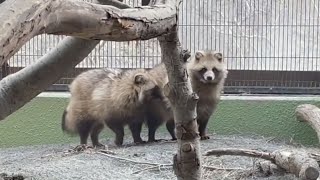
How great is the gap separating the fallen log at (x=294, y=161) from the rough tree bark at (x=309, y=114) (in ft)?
3.89

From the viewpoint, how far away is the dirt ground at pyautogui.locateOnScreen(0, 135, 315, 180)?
13.9ft

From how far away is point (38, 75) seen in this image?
284cm

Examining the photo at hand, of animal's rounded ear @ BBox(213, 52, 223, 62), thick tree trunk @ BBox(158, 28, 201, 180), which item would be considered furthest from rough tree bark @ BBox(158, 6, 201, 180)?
animal's rounded ear @ BBox(213, 52, 223, 62)

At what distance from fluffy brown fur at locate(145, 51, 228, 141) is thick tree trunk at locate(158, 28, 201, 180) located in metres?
2.74

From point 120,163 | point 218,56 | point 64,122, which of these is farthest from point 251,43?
point 120,163

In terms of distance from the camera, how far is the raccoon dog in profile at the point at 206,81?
5.67 metres

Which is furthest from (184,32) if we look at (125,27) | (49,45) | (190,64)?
(125,27)

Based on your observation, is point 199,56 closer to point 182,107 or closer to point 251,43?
point 251,43

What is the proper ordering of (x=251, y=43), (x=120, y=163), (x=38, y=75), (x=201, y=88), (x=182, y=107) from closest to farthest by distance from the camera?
(x=182, y=107) → (x=38, y=75) → (x=120, y=163) → (x=201, y=88) → (x=251, y=43)

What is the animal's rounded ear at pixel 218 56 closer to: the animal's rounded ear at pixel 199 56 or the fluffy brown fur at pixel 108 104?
the animal's rounded ear at pixel 199 56

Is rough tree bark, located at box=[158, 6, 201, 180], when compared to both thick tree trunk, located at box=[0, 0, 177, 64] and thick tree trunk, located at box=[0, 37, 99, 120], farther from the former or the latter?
thick tree trunk, located at box=[0, 37, 99, 120]

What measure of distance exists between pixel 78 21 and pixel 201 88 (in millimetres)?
4038

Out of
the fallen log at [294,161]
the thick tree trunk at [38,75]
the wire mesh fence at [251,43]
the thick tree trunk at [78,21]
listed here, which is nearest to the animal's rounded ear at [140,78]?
the wire mesh fence at [251,43]

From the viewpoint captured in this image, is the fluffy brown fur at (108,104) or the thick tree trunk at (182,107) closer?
the thick tree trunk at (182,107)
